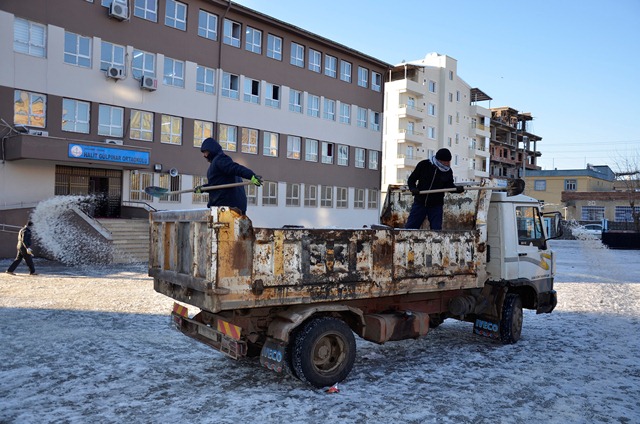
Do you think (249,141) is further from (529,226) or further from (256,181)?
(256,181)

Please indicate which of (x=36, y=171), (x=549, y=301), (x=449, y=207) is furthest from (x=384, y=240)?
(x=36, y=171)

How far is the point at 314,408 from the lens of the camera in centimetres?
517

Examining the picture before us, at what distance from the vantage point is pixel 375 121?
40375 millimetres

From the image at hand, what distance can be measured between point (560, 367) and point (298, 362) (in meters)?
3.65

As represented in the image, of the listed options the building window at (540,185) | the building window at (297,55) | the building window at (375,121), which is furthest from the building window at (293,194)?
the building window at (540,185)

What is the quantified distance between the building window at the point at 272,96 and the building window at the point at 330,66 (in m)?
4.79

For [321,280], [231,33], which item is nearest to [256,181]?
[321,280]

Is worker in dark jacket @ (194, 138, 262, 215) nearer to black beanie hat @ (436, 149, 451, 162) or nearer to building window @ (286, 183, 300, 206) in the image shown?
black beanie hat @ (436, 149, 451, 162)

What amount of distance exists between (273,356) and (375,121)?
36138 millimetres

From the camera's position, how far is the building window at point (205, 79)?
95.8 ft

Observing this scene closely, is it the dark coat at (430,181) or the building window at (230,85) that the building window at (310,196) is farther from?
the dark coat at (430,181)

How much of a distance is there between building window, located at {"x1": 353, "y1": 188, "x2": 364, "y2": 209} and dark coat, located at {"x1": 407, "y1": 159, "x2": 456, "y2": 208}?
3108 cm

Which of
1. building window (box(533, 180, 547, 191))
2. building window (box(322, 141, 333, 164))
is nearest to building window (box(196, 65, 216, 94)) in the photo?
building window (box(322, 141, 333, 164))

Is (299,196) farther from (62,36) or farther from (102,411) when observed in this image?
(102,411)
